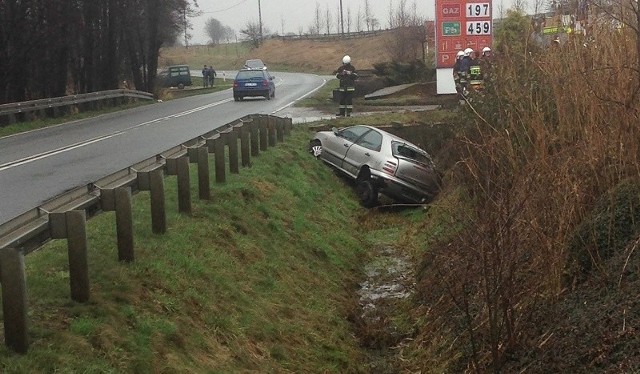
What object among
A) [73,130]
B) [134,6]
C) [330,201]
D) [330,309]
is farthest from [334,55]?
[330,309]

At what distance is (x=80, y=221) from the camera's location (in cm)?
601

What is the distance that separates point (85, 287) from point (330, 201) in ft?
30.4

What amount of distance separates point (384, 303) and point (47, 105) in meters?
18.5

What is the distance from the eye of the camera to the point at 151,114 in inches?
1093

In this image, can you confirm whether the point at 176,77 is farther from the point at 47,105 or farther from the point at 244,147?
the point at 244,147

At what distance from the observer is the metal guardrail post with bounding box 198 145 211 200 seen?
1033 cm

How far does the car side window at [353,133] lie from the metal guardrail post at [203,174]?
7.17 m

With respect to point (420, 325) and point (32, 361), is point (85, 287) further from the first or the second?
point (420, 325)

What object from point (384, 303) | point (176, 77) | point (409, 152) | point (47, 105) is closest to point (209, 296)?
point (384, 303)

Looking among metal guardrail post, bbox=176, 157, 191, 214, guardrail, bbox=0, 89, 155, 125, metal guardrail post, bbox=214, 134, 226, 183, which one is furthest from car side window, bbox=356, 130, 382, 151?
guardrail, bbox=0, 89, 155, 125

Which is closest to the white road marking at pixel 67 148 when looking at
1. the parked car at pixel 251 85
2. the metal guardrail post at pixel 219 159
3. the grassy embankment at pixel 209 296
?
the metal guardrail post at pixel 219 159

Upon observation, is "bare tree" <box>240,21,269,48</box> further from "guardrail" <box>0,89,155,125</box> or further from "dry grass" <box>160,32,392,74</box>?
"guardrail" <box>0,89,155,125</box>

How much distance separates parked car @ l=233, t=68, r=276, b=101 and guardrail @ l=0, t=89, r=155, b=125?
462 cm

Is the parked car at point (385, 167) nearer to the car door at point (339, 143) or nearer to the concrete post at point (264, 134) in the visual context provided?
the car door at point (339, 143)
